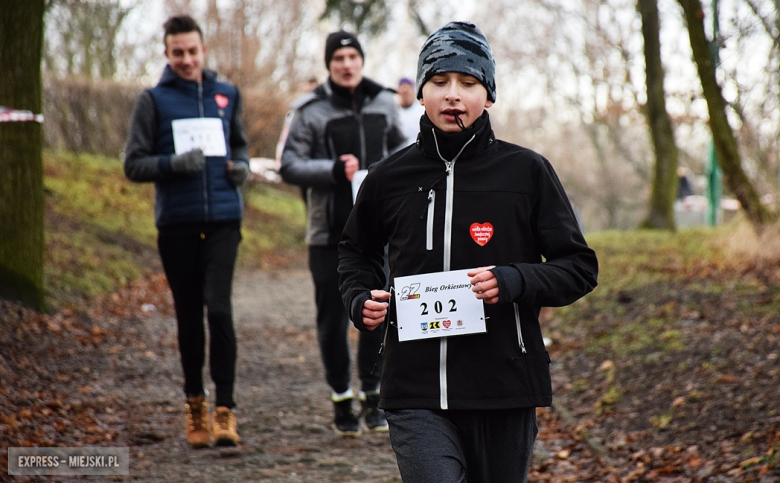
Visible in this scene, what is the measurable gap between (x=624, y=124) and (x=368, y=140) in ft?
109

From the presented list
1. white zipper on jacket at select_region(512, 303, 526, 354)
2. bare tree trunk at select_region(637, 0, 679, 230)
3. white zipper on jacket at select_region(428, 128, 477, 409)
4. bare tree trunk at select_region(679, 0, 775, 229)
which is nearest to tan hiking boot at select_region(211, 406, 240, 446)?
white zipper on jacket at select_region(428, 128, 477, 409)

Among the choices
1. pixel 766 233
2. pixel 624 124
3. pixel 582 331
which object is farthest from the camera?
pixel 624 124

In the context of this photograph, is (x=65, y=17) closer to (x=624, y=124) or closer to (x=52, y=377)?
(x=52, y=377)

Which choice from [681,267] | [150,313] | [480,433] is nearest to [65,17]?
[150,313]

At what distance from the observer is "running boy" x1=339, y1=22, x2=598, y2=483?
9.04 ft

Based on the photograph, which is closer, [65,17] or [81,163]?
[81,163]

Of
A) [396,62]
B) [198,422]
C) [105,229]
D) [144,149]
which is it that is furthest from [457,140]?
[396,62]

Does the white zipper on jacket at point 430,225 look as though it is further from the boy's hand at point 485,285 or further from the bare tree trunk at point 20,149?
the bare tree trunk at point 20,149

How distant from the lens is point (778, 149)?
11664mm

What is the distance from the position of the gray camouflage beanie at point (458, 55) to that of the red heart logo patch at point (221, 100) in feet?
9.29

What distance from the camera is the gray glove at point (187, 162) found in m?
5.26

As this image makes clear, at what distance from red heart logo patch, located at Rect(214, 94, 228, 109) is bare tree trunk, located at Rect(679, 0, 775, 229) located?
6566 mm

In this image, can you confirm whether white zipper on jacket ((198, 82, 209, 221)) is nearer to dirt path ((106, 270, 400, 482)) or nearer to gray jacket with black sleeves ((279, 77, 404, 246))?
gray jacket with black sleeves ((279, 77, 404, 246))

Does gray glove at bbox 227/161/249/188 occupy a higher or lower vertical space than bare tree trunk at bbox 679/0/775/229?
lower
